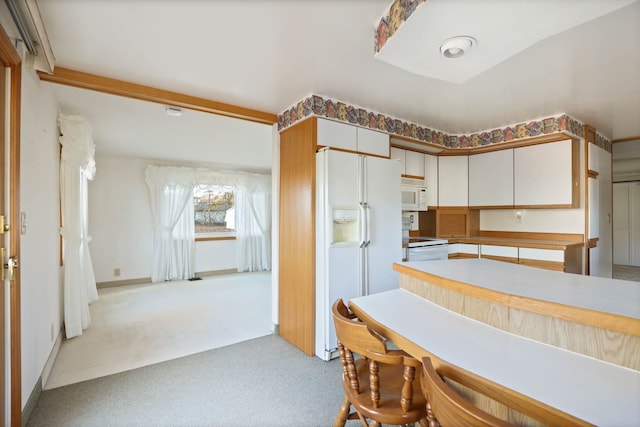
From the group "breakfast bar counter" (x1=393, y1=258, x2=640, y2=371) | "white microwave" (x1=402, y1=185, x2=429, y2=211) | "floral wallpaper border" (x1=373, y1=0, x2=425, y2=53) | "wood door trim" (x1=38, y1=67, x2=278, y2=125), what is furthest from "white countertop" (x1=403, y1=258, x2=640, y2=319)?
"wood door trim" (x1=38, y1=67, x2=278, y2=125)

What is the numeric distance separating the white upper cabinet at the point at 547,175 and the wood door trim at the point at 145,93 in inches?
123

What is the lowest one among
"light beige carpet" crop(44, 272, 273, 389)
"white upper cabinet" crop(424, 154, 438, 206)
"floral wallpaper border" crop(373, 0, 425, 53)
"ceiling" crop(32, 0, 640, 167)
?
"light beige carpet" crop(44, 272, 273, 389)

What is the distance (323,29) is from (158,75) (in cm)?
137

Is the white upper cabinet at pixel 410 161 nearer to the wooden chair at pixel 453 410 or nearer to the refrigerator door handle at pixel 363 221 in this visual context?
the refrigerator door handle at pixel 363 221

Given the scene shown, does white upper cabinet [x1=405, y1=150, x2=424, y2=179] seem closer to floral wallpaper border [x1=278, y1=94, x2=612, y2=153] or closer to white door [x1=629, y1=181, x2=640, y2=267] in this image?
floral wallpaper border [x1=278, y1=94, x2=612, y2=153]

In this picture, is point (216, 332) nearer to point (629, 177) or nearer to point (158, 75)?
point (158, 75)

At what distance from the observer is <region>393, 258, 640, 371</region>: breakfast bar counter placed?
977 millimetres

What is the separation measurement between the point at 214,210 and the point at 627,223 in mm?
9331

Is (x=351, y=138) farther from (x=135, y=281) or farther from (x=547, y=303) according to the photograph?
(x=135, y=281)

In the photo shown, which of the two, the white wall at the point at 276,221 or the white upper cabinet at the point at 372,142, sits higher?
the white upper cabinet at the point at 372,142

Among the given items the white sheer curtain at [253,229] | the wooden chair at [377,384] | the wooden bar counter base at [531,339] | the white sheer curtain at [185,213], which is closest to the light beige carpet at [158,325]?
the white sheer curtain at [185,213]

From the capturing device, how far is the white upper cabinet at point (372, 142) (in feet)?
9.80

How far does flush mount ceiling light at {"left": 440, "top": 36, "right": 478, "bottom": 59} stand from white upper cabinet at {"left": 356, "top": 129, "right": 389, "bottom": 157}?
59.7 inches

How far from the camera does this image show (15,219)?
1.65m
